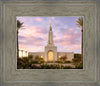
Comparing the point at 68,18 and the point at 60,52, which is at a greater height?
the point at 68,18

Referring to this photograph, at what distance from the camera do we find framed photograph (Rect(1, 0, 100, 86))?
147 cm

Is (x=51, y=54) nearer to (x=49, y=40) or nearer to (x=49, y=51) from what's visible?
(x=49, y=51)

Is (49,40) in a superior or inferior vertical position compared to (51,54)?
superior

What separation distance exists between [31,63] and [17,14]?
61 cm

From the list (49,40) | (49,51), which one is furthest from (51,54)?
(49,40)

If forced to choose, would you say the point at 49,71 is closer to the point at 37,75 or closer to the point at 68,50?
the point at 37,75

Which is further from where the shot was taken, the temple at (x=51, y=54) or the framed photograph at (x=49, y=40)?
the temple at (x=51, y=54)

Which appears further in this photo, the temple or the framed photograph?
the temple

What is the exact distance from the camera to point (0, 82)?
1470 mm

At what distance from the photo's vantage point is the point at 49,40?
1589 millimetres

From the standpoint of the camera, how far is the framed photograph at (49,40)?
1472 millimetres

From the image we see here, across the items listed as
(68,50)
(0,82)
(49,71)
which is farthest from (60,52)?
(0,82)

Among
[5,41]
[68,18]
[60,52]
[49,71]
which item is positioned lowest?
[49,71]

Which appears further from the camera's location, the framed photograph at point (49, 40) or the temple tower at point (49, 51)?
the temple tower at point (49, 51)
